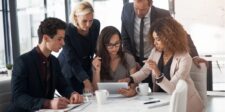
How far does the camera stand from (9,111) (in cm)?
199

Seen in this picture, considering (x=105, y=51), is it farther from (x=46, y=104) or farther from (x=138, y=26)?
(x=46, y=104)

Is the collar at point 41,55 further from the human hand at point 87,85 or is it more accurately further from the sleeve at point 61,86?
the human hand at point 87,85

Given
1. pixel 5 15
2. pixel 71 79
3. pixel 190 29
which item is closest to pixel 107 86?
pixel 71 79

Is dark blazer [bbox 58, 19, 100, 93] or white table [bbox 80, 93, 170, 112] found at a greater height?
dark blazer [bbox 58, 19, 100, 93]

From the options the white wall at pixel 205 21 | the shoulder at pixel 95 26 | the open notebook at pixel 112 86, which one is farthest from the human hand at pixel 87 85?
the white wall at pixel 205 21

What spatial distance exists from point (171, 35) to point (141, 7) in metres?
0.53

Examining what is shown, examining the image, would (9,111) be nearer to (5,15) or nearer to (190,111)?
(190,111)

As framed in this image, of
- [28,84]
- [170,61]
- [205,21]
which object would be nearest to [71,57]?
[28,84]

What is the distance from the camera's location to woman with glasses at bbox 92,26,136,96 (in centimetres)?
260

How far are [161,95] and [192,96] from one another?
20 cm

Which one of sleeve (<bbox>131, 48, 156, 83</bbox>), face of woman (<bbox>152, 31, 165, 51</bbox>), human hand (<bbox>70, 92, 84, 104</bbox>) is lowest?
human hand (<bbox>70, 92, 84, 104</bbox>)

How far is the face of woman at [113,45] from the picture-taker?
2.60 m

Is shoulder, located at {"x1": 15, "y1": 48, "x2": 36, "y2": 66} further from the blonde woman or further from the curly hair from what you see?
the curly hair

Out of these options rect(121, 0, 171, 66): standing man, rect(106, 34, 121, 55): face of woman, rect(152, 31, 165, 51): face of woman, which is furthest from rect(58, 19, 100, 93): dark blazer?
rect(152, 31, 165, 51): face of woman
